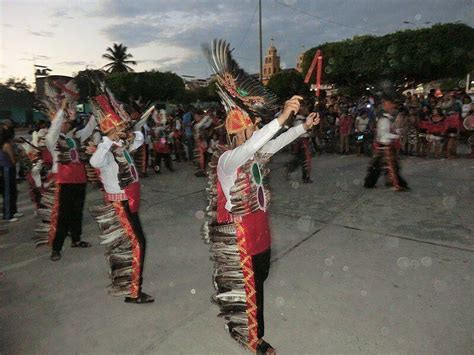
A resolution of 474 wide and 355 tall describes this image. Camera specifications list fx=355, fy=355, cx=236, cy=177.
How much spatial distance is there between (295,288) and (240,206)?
1480 millimetres

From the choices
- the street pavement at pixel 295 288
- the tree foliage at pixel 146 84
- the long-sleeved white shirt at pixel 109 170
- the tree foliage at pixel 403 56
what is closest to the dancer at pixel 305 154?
the street pavement at pixel 295 288

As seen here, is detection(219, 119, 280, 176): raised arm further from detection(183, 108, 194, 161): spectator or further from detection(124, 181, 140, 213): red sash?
detection(183, 108, 194, 161): spectator

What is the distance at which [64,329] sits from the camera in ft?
9.43

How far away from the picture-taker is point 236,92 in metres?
2.31

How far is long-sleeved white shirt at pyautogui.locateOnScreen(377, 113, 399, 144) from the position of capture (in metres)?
6.61

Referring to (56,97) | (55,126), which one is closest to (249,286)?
(55,126)

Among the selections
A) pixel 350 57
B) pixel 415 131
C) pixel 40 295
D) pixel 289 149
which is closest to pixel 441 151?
pixel 415 131

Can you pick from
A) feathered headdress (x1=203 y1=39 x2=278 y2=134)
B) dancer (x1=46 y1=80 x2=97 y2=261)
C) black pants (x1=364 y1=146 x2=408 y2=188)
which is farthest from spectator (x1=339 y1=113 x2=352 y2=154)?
feathered headdress (x1=203 y1=39 x2=278 y2=134)

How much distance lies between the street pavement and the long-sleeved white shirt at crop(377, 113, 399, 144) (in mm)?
1272

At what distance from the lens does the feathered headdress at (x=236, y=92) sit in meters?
2.29

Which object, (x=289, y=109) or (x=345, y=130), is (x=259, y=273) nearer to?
(x=289, y=109)

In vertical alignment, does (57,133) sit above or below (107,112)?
below

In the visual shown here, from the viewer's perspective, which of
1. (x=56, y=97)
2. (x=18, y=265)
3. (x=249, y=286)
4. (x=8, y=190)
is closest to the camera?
(x=249, y=286)

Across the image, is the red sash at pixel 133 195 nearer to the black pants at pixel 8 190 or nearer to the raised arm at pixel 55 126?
the raised arm at pixel 55 126
